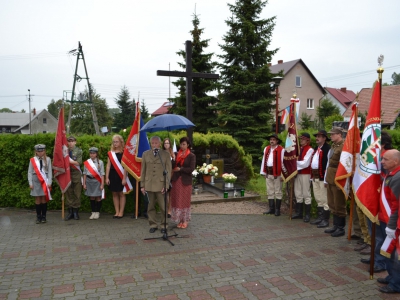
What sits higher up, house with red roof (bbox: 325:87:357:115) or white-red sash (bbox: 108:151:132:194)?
house with red roof (bbox: 325:87:357:115)

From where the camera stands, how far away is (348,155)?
20.6 feet

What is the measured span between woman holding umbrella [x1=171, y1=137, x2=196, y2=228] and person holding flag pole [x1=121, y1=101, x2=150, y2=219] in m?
1.11

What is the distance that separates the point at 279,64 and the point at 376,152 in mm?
44503

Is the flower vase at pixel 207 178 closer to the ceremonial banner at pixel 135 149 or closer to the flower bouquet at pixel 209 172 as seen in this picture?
the flower bouquet at pixel 209 172

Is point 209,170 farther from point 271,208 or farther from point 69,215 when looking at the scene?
point 69,215

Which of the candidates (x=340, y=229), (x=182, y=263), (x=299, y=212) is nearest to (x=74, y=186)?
(x=182, y=263)

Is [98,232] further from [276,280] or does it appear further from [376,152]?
[376,152]

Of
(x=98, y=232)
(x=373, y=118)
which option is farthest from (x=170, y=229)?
(x=373, y=118)

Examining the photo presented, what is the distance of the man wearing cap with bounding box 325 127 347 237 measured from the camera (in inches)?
274

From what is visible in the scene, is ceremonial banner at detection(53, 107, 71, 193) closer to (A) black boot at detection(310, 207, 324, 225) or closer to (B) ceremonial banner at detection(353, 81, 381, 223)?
(A) black boot at detection(310, 207, 324, 225)

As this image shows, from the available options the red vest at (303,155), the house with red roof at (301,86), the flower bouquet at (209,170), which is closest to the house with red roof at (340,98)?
the house with red roof at (301,86)

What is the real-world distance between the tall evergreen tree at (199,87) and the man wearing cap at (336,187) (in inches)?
607

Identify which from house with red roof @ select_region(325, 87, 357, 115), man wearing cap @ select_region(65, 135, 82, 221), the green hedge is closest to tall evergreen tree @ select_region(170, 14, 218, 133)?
the green hedge

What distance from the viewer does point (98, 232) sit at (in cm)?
719
